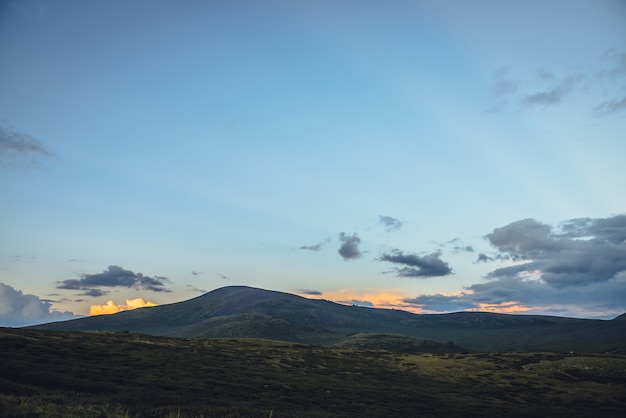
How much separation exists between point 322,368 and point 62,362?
152ft

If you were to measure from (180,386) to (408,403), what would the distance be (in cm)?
3021

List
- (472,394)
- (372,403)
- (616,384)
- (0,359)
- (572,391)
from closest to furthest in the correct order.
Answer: (0,359) < (372,403) < (472,394) < (572,391) < (616,384)

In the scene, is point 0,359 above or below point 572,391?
above

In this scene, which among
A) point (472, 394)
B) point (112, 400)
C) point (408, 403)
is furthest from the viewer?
point (472, 394)

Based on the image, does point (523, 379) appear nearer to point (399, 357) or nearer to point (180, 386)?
point (399, 357)

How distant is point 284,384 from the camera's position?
5869 centimetres

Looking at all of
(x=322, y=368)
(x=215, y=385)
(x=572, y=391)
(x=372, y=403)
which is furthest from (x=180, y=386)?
(x=572, y=391)

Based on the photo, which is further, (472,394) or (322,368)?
(322,368)

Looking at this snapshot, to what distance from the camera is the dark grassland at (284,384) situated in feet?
102

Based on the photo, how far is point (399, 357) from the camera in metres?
108

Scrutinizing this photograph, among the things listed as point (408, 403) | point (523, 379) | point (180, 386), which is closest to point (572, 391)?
point (523, 379)

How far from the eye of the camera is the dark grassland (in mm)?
31172

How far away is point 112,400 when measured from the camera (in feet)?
100

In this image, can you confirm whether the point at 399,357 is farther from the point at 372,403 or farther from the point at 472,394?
the point at 372,403
